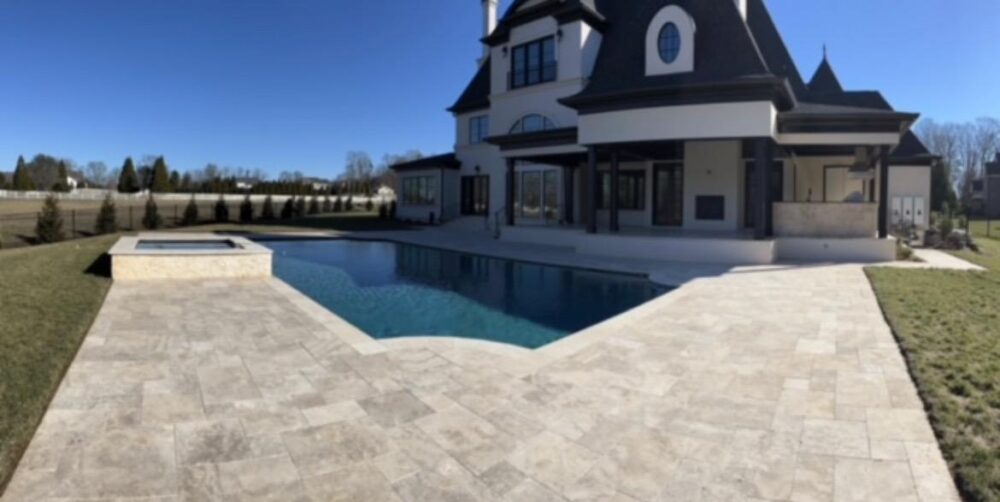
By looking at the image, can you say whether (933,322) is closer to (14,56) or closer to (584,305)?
(584,305)

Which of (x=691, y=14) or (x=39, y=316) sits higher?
(x=691, y=14)

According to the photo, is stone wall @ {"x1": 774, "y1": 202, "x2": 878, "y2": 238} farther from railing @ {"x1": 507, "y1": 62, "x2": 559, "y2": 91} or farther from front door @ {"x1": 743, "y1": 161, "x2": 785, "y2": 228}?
railing @ {"x1": 507, "y1": 62, "x2": 559, "y2": 91}

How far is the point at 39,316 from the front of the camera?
6.71 meters

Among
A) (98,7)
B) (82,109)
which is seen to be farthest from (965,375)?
(82,109)

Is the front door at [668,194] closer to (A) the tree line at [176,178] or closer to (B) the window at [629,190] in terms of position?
(B) the window at [629,190]

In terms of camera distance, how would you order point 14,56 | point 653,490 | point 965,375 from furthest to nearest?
point 14,56 < point 965,375 < point 653,490

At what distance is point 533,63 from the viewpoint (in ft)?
77.6

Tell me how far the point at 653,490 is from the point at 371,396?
2343mm

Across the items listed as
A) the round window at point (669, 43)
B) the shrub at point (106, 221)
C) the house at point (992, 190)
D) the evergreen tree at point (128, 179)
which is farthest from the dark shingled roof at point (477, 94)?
the house at point (992, 190)

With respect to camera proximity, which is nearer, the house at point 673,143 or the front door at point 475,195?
the house at point 673,143

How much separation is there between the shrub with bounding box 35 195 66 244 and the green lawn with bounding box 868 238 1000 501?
25110 millimetres

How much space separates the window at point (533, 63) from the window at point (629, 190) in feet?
15.9

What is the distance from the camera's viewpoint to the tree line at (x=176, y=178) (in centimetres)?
5566

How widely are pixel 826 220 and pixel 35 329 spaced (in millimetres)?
17292
